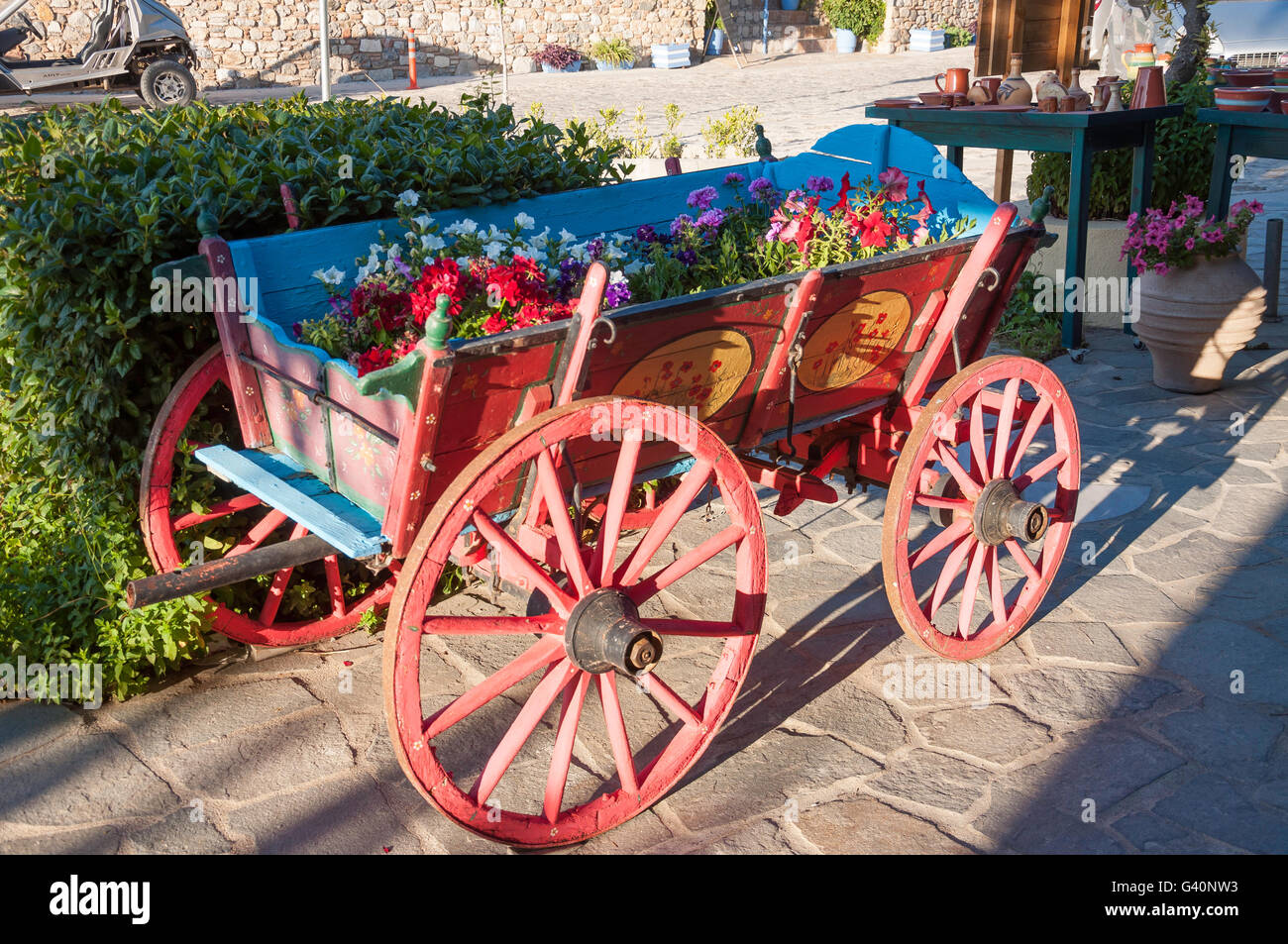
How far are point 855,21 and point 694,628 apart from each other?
84.2 feet

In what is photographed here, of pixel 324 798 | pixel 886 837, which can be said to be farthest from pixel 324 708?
Result: pixel 886 837

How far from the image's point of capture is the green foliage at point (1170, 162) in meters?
6.78

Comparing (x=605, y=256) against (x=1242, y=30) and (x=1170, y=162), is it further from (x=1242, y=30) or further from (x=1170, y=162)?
(x=1242, y=30)

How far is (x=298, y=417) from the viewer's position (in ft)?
9.55

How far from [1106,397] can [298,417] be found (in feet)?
13.5

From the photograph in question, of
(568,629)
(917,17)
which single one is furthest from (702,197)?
(917,17)

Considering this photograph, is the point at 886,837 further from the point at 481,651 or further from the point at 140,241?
the point at 140,241

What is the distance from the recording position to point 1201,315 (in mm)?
5383

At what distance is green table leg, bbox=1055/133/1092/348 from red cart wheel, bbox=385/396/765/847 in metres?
4.01

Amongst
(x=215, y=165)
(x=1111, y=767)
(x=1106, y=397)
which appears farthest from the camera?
(x=1106, y=397)

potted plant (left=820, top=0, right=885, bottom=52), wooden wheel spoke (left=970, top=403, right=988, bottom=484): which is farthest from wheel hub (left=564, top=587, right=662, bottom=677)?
potted plant (left=820, top=0, right=885, bottom=52)

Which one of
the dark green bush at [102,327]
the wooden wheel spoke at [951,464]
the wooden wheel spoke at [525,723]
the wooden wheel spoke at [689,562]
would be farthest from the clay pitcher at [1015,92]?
the wooden wheel spoke at [525,723]

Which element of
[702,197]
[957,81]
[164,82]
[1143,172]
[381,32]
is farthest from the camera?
[381,32]

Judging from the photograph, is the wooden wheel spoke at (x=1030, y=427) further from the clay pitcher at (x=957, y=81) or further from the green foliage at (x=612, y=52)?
the green foliage at (x=612, y=52)
